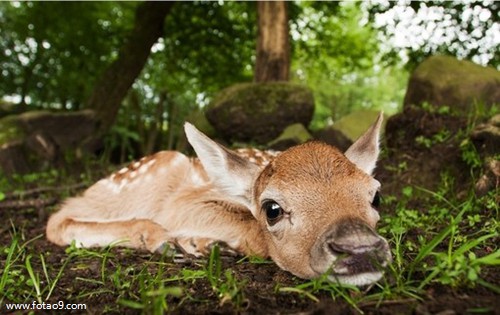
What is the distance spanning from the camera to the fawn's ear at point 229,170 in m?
2.88

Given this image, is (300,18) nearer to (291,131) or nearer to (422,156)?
(291,131)

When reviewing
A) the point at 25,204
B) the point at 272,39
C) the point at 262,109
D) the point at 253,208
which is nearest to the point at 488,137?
the point at 253,208

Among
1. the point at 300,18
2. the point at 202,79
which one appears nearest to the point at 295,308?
the point at 300,18

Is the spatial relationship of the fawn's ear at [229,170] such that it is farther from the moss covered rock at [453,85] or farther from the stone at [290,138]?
the stone at [290,138]

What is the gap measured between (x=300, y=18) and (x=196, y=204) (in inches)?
361

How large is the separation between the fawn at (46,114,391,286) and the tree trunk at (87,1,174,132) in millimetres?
5511

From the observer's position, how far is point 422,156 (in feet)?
15.0

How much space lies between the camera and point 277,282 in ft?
7.14

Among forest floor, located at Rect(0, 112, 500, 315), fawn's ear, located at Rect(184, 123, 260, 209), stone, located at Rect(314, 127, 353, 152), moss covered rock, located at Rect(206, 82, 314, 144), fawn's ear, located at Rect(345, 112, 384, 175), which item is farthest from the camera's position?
moss covered rock, located at Rect(206, 82, 314, 144)

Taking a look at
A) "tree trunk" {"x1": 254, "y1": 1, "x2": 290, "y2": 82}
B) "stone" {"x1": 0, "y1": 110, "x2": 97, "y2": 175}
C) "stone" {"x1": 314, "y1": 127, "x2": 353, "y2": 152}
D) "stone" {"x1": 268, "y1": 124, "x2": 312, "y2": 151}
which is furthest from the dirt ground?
"stone" {"x1": 0, "y1": 110, "x2": 97, "y2": 175}

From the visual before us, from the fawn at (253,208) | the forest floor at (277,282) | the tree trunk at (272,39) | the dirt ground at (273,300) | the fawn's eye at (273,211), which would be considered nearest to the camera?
the dirt ground at (273,300)

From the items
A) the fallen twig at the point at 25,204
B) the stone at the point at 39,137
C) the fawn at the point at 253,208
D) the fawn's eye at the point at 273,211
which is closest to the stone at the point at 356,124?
the fawn at the point at 253,208

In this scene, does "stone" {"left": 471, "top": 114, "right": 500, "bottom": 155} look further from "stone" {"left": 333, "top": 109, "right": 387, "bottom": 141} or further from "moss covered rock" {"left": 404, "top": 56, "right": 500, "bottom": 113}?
"stone" {"left": 333, "top": 109, "right": 387, "bottom": 141}

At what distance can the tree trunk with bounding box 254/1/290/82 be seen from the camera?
7336 millimetres
